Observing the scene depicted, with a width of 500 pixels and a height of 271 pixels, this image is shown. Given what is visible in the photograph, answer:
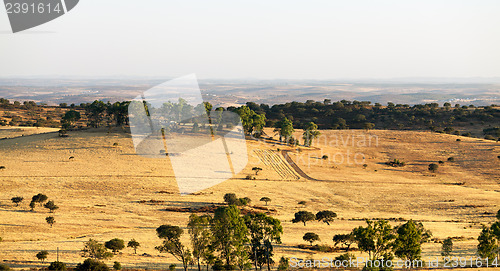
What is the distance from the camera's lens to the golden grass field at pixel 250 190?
1533 inches

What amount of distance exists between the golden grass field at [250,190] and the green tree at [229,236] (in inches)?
238

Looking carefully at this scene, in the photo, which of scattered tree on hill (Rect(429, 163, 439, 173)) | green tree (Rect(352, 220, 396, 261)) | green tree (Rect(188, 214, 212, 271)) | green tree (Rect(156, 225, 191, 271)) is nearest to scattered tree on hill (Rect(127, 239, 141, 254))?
green tree (Rect(156, 225, 191, 271))

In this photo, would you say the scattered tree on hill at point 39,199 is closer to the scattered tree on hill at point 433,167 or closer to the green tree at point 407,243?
the green tree at point 407,243

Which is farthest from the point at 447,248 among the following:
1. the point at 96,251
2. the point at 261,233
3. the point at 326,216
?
the point at 96,251

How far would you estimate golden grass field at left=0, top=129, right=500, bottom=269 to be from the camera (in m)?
38.9

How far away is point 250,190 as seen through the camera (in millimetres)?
62531

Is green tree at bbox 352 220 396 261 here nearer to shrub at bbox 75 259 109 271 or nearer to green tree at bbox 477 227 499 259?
green tree at bbox 477 227 499 259

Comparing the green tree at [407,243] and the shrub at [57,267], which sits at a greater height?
Result: the shrub at [57,267]

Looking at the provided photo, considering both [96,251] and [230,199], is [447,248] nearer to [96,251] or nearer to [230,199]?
[230,199]

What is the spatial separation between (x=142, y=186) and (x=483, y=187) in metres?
58.1

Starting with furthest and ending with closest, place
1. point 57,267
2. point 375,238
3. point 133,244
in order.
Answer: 1. point 133,244
2. point 375,238
3. point 57,267

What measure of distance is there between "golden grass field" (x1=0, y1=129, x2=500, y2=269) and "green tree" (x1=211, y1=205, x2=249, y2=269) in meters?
6.05

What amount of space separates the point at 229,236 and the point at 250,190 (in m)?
33.5

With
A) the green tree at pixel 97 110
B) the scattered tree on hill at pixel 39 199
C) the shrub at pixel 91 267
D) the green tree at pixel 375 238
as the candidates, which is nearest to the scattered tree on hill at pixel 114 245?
the shrub at pixel 91 267
